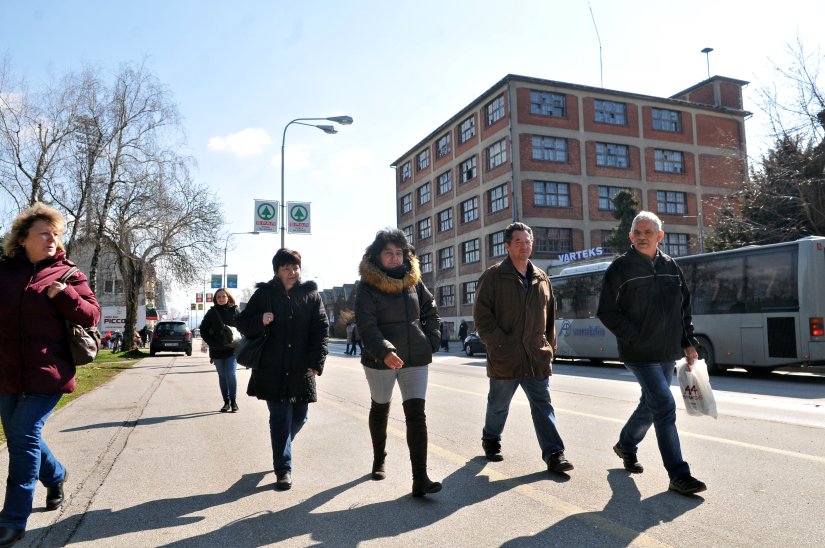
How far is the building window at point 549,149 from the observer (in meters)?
44.2

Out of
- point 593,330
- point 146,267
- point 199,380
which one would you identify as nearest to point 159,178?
point 146,267

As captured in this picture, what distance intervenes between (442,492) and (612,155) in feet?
148

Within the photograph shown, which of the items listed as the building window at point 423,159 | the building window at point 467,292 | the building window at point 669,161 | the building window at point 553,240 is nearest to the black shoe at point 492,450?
the building window at point 553,240

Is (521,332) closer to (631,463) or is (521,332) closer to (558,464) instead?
(558,464)

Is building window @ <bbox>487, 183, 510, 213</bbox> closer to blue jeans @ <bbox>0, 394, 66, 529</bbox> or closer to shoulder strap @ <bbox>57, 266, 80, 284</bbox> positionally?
shoulder strap @ <bbox>57, 266, 80, 284</bbox>

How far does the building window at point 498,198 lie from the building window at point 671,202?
11.7 metres

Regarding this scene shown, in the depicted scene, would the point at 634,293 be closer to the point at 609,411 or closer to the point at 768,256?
the point at 609,411

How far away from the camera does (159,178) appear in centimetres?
2583

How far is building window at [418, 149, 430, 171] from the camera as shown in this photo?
58625 mm

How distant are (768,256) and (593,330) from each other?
6.32m

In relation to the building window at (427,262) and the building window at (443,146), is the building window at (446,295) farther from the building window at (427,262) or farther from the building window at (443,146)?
the building window at (443,146)

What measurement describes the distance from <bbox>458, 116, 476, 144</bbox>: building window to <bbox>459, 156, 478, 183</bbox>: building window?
1750mm

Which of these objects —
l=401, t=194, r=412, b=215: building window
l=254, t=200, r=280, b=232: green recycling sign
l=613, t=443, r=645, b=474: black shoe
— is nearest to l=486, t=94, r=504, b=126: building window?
l=401, t=194, r=412, b=215: building window

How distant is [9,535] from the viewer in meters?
3.65
